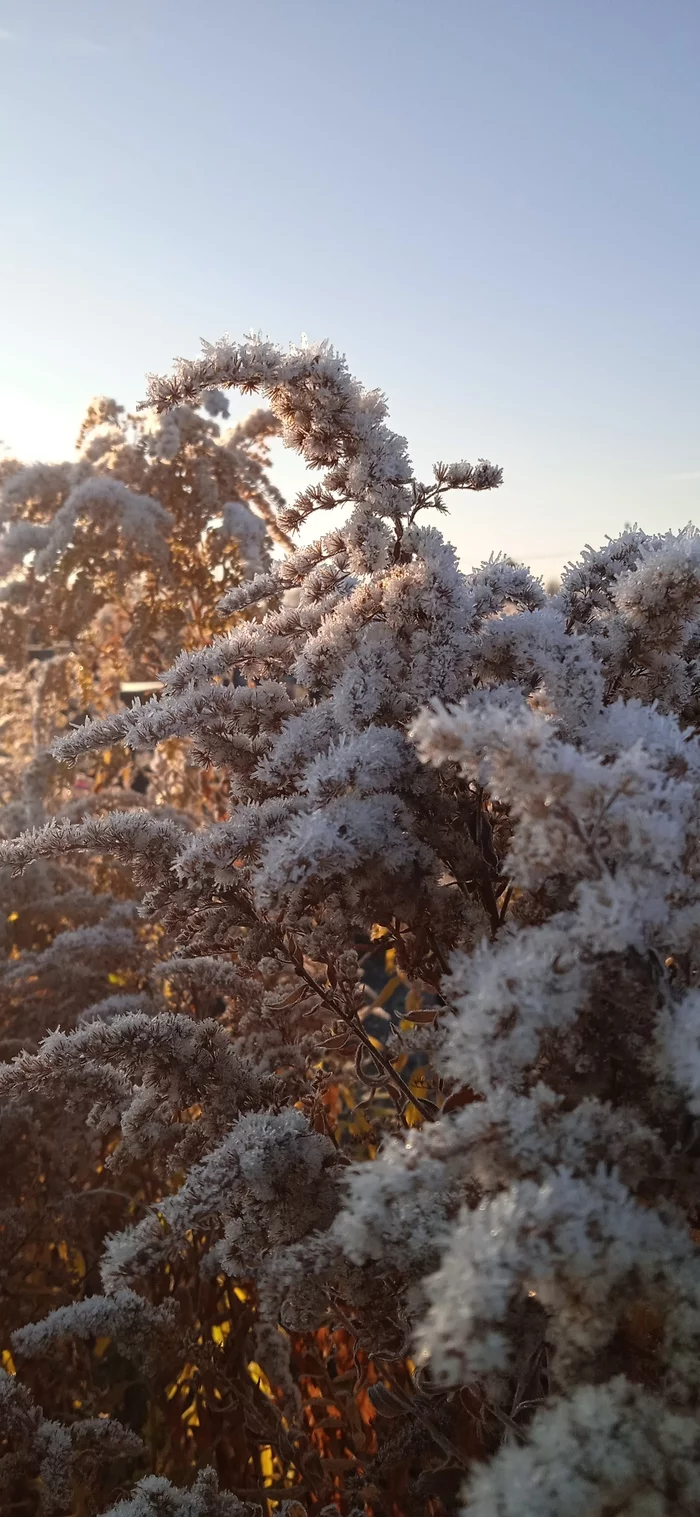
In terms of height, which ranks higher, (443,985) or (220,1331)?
(443,985)

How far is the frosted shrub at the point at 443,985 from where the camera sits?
0.75 m

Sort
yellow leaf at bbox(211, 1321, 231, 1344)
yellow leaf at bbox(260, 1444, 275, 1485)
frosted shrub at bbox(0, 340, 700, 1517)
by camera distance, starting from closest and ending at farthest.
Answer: frosted shrub at bbox(0, 340, 700, 1517)
yellow leaf at bbox(260, 1444, 275, 1485)
yellow leaf at bbox(211, 1321, 231, 1344)

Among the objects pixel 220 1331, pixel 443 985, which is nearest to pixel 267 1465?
pixel 220 1331

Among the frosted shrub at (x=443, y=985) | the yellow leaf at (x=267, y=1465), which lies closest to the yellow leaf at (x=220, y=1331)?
the yellow leaf at (x=267, y=1465)

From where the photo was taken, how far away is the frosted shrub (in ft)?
2.47

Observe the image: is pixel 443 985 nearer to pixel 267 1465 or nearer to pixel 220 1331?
pixel 220 1331

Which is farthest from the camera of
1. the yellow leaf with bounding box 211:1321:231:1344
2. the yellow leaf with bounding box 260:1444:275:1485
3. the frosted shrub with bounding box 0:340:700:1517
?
the yellow leaf with bounding box 211:1321:231:1344

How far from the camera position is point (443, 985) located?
3.44ft

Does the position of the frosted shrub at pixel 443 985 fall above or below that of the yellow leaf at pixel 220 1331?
above

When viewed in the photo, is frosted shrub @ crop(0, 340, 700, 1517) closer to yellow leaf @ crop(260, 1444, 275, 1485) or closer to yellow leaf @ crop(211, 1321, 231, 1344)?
yellow leaf @ crop(260, 1444, 275, 1485)

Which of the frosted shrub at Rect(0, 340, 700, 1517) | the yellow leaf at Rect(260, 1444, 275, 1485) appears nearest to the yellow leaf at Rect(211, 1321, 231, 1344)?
the yellow leaf at Rect(260, 1444, 275, 1485)

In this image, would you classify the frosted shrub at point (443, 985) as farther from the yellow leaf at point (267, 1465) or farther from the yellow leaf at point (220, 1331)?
the yellow leaf at point (220, 1331)

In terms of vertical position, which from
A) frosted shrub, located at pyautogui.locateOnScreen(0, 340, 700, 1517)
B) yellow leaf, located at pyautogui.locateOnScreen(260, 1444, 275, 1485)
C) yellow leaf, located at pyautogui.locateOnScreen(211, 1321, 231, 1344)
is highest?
frosted shrub, located at pyautogui.locateOnScreen(0, 340, 700, 1517)

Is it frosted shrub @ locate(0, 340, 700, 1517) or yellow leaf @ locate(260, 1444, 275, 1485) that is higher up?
frosted shrub @ locate(0, 340, 700, 1517)
